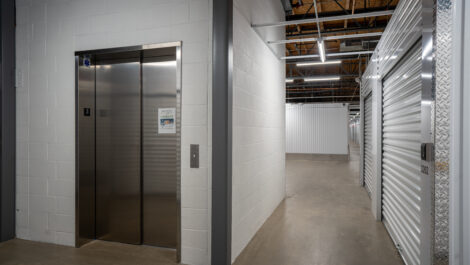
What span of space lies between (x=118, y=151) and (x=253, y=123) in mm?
1828

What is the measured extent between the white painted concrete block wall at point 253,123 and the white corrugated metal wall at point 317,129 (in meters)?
9.75

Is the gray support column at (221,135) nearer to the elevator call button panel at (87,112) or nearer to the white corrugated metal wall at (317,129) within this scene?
the elevator call button panel at (87,112)

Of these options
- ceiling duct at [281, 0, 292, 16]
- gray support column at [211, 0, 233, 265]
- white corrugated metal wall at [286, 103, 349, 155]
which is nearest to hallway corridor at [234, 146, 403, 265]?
gray support column at [211, 0, 233, 265]

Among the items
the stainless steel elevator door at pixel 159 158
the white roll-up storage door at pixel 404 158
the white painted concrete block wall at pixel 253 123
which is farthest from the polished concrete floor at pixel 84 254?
the white roll-up storage door at pixel 404 158

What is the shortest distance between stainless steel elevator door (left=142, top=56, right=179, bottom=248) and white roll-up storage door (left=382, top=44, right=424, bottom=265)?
8.47 ft

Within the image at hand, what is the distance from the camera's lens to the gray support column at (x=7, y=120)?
11.1 feet

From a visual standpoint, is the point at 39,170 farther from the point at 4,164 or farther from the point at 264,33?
the point at 264,33

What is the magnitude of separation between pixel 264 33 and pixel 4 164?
13.4ft

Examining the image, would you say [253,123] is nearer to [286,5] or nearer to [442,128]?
[442,128]

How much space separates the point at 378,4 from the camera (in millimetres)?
6664

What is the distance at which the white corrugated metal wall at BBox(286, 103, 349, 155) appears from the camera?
14141 mm

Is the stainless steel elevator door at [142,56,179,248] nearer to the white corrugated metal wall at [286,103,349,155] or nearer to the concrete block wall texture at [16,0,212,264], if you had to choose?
Answer: the concrete block wall texture at [16,0,212,264]

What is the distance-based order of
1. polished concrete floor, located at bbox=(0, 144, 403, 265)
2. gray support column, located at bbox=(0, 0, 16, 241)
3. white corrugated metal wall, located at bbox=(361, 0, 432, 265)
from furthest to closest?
gray support column, located at bbox=(0, 0, 16, 241), polished concrete floor, located at bbox=(0, 144, 403, 265), white corrugated metal wall, located at bbox=(361, 0, 432, 265)

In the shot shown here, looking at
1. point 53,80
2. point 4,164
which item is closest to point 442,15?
point 53,80
